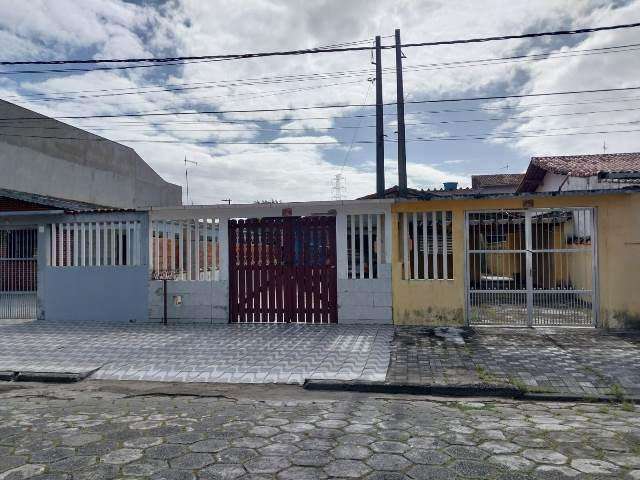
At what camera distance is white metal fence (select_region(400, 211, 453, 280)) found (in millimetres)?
9875

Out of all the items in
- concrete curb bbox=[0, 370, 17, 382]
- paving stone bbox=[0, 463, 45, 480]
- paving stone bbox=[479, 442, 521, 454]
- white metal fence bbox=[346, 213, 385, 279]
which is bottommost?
concrete curb bbox=[0, 370, 17, 382]

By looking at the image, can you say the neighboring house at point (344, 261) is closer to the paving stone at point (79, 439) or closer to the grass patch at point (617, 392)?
the grass patch at point (617, 392)

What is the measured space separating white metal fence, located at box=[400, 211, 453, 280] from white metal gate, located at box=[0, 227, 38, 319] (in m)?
8.72

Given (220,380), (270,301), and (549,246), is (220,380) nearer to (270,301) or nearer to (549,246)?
(270,301)

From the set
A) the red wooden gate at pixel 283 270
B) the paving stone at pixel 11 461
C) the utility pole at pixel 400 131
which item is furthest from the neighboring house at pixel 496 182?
the paving stone at pixel 11 461

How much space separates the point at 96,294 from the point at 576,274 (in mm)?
10494

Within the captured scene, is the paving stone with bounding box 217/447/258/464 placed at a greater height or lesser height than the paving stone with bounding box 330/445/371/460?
greater

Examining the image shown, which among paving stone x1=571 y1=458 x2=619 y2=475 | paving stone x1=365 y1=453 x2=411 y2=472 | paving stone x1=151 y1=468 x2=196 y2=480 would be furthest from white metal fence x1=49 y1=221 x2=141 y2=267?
paving stone x1=571 y1=458 x2=619 y2=475

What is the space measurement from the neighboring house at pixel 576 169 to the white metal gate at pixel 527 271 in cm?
554

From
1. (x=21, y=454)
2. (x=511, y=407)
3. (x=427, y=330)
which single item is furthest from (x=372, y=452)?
(x=427, y=330)

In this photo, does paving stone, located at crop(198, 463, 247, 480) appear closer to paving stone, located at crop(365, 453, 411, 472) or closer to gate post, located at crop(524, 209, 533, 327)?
paving stone, located at crop(365, 453, 411, 472)

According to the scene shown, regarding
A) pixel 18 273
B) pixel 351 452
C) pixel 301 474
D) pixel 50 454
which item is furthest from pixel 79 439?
pixel 18 273

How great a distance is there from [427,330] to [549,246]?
3.02 metres

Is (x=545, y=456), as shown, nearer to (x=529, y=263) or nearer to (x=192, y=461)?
(x=192, y=461)
